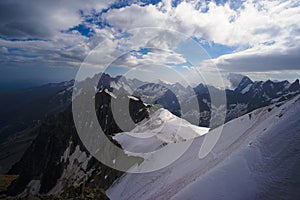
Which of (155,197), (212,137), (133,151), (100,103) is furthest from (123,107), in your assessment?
(155,197)

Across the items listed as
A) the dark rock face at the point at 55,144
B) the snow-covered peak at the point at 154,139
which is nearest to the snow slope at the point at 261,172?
the snow-covered peak at the point at 154,139

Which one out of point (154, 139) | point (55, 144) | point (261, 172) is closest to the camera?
point (261, 172)

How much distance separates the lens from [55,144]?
12562 cm

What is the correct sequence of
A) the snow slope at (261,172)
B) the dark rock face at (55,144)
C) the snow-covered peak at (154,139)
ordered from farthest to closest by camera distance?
the dark rock face at (55,144), the snow-covered peak at (154,139), the snow slope at (261,172)

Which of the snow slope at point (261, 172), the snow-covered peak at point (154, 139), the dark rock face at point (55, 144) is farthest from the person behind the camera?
the dark rock face at point (55, 144)

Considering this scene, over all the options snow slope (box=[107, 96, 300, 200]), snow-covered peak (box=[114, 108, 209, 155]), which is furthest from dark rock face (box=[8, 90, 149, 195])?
snow slope (box=[107, 96, 300, 200])

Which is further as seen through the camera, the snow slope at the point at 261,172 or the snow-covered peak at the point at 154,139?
the snow-covered peak at the point at 154,139

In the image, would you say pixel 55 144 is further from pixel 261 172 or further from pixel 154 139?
pixel 261 172

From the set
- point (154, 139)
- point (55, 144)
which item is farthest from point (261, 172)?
point (55, 144)

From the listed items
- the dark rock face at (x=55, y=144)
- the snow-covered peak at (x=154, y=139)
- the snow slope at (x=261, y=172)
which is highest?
the snow slope at (x=261, y=172)

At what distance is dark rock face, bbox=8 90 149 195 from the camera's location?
9875cm

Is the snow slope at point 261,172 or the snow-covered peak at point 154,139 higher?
the snow slope at point 261,172

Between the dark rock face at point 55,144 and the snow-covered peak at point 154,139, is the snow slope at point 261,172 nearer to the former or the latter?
the snow-covered peak at point 154,139

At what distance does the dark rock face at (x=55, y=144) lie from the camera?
98.8 metres
